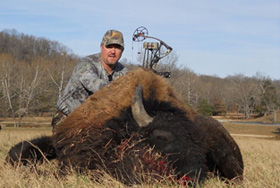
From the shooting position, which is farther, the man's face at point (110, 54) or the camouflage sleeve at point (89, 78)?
the man's face at point (110, 54)

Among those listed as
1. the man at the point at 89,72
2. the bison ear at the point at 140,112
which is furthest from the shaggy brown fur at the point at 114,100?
the man at the point at 89,72

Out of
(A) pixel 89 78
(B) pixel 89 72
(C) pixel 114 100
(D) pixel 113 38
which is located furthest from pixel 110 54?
(C) pixel 114 100

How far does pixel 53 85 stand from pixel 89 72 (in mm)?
53796

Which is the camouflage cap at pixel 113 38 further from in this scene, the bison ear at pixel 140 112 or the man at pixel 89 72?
the bison ear at pixel 140 112

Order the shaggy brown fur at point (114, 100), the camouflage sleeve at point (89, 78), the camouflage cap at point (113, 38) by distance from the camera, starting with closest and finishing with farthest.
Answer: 1. the shaggy brown fur at point (114, 100)
2. the camouflage sleeve at point (89, 78)
3. the camouflage cap at point (113, 38)

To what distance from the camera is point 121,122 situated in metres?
4.40

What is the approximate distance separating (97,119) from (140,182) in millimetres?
1294

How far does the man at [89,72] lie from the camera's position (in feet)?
18.8

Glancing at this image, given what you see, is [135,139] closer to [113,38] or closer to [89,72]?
[89,72]

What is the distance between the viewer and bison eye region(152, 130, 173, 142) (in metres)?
4.21

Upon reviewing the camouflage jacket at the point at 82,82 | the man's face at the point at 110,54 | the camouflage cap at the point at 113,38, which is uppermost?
the camouflage cap at the point at 113,38

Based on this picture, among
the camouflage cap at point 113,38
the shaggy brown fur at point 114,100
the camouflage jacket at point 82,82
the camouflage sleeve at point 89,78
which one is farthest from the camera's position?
the camouflage cap at point 113,38

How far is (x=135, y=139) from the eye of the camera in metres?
4.18

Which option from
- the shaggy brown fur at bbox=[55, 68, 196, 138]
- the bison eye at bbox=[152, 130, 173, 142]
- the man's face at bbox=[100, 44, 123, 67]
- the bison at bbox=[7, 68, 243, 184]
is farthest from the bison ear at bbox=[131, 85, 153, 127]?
the man's face at bbox=[100, 44, 123, 67]
